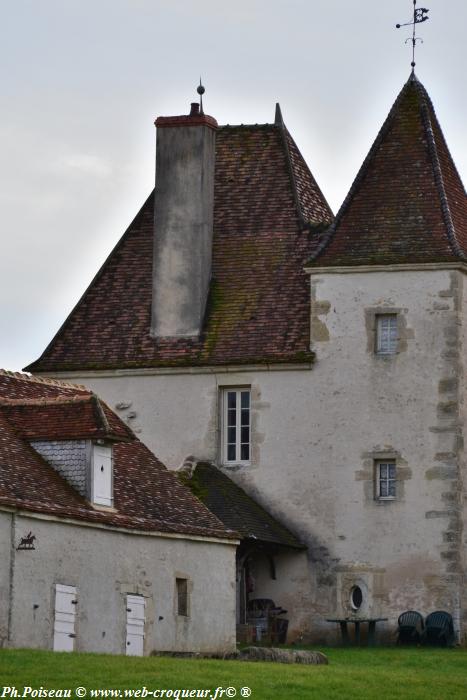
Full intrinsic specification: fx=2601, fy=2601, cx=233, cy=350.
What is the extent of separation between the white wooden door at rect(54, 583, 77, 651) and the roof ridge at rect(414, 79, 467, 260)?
14.3 m

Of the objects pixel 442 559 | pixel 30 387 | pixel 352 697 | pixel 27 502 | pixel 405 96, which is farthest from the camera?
pixel 405 96

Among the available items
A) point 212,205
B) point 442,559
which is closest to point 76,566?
point 442,559

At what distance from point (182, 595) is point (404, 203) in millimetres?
11677

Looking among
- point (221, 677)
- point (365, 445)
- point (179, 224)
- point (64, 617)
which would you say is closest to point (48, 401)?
point (64, 617)

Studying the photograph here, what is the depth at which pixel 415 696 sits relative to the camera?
39938 mm

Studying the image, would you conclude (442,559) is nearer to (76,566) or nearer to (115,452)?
(115,452)

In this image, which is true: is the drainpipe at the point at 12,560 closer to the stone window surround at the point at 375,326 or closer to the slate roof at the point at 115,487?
the slate roof at the point at 115,487

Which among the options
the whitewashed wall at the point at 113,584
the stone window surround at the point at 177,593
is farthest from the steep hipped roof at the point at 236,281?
the stone window surround at the point at 177,593

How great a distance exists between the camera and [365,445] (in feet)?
186

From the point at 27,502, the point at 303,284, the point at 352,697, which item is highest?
the point at 303,284

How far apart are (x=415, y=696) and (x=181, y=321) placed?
20.4 meters

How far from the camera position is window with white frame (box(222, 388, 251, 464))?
191 ft

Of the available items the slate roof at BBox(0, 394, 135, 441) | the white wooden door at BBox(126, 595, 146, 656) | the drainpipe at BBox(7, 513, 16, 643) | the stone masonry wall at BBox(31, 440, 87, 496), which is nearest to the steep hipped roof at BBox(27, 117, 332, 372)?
the slate roof at BBox(0, 394, 135, 441)

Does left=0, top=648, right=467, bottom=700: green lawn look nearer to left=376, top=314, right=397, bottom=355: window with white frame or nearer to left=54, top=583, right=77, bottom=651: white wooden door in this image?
left=54, top=583, right=77, bottom=651: white wooden door
